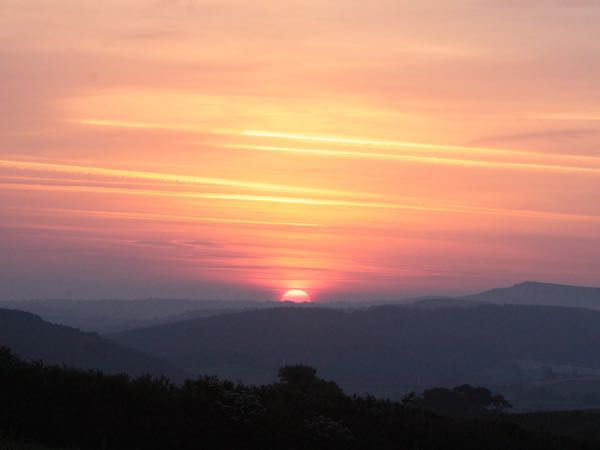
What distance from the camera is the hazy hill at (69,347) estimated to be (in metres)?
157

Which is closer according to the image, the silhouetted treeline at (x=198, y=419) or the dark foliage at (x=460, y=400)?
the silhouetted treeline at (x=198, y=419)

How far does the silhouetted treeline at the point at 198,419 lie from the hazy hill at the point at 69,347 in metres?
127

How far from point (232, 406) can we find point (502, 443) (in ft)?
29.4

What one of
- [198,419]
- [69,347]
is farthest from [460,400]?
[69,347]

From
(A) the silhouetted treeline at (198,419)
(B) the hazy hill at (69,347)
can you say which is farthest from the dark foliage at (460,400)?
(B) the hazy hill at (69,347)

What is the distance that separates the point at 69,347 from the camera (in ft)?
542

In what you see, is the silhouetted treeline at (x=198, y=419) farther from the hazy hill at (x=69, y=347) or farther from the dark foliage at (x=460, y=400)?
the hazy hill at (x=69, y=347)

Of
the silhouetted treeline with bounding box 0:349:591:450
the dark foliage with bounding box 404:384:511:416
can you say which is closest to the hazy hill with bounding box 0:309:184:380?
the dark foliage with bounding box 404:384:511:416

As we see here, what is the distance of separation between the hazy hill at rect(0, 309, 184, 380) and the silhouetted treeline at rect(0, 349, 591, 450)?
417 ft

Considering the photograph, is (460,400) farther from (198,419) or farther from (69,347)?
(69,347)

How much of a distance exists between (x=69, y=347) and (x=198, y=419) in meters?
144

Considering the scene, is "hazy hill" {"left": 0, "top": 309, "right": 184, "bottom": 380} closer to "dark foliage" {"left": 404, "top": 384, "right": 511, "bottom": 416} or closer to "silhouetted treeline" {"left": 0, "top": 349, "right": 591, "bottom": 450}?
"dark foliage" {"left": 404, "top": 384, "right": 511, "bottom": 416}

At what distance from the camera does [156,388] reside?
27859mm

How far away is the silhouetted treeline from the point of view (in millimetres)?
24688
